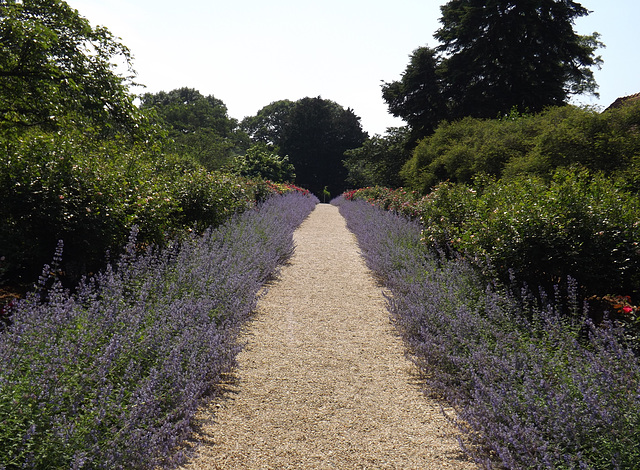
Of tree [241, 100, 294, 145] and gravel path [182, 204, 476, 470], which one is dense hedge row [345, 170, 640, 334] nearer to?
gravel path [182, 204, 476, 470]

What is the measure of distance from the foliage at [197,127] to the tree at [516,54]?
13885mm

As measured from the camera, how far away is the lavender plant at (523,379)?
224 centimetres

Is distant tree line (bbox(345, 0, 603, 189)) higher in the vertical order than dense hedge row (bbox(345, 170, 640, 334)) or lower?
higher

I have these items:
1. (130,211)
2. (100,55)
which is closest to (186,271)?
(130,211)

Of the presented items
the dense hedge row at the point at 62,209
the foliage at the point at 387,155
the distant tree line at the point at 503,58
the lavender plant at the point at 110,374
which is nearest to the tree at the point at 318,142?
the foliage at the point at 387,155

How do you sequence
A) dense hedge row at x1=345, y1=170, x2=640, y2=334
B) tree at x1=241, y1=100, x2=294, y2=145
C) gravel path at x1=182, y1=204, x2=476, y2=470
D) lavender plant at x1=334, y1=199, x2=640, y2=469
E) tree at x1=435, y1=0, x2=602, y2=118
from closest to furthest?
lavender plant at x1=334, y1=199, x2=640, y2=469 < gravel path at x1=182, y1=204, x2=476, y2=470 < dense hedge row at x1=345, y1=170, x2=640, y2=334 < tree at x1=435, y1=0, x2=602, y2=118 < tree at x1=241, y1=100, x2=294, y2=145

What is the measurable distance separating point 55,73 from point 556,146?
9.27 m

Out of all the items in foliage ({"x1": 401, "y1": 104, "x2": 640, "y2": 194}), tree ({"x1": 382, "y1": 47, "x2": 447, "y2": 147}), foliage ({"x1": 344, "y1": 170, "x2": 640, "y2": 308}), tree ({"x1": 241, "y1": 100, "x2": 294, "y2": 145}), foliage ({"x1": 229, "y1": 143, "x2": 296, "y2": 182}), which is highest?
tree ({"x1": 241, "y1": 100, "x2": 294, "y2": 145})

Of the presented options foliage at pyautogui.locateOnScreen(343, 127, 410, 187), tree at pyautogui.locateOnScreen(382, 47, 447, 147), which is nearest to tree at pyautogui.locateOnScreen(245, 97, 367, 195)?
foliage at pyautogui.locateOnScreen(343, 127, 410, 187)

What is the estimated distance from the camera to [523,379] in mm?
2992

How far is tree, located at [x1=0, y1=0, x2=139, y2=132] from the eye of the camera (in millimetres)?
6637

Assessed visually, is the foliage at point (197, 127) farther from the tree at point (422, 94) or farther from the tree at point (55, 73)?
the tree at point (422, 94)

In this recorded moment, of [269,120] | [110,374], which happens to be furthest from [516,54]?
[269,120]

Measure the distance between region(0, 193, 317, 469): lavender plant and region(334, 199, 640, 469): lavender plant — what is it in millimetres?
1746
